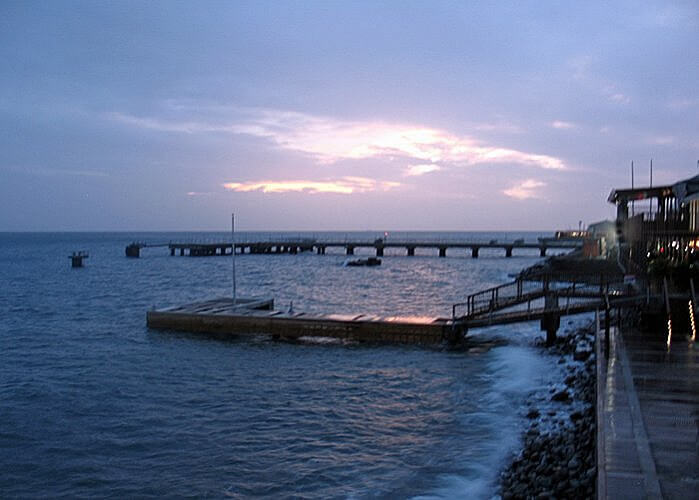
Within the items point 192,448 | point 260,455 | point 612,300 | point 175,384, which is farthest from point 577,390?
point 175,384

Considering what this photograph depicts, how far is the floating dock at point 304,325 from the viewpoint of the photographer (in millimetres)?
24719

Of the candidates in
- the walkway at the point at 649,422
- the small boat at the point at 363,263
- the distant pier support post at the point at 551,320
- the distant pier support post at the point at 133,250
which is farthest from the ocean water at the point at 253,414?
the distant pier support post at the point at 133,250

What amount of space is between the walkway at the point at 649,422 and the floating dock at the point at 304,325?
1165cm

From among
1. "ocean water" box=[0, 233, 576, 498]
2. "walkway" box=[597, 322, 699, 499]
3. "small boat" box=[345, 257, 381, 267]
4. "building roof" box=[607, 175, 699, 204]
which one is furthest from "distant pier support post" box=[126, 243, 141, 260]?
"walkway" box=[597, 322, 699, 499]

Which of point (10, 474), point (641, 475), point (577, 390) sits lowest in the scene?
point (10, 474)

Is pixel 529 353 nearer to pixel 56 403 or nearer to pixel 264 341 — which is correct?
pixel 264 341

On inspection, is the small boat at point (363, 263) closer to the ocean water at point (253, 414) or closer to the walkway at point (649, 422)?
the ocean water at point (253, 414)

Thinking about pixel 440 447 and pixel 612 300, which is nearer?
pixel 440 447

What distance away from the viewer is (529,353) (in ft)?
73.5

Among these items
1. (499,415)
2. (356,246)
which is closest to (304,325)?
(499,415)

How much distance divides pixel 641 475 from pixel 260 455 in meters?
8.57

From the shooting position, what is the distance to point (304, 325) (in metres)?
26.3

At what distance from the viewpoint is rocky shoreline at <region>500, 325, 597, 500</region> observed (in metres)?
9.04

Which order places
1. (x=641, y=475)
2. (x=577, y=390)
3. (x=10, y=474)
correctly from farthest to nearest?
(x=577, y=390), (x=10, y=474), (x=641, y=475)
